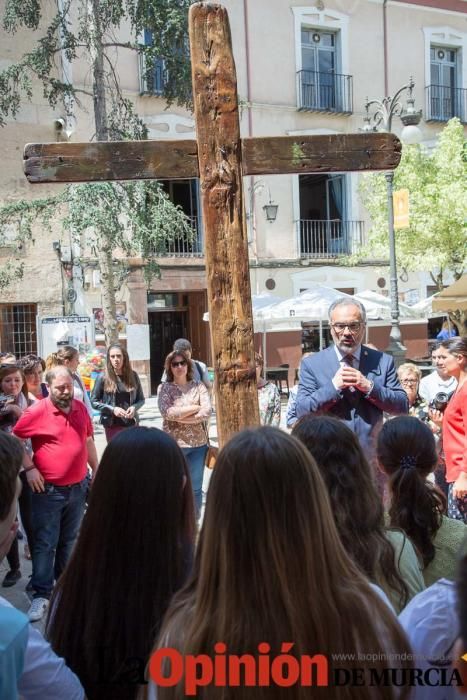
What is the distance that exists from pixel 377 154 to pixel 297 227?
1674 centimetres

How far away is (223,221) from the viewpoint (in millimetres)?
2854

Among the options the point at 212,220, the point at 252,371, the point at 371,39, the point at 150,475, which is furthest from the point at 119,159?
the point at 371,39

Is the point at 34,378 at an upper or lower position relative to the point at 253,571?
lower

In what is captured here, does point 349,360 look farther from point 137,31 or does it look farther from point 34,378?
point 137,31

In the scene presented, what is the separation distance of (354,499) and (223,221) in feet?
4.40

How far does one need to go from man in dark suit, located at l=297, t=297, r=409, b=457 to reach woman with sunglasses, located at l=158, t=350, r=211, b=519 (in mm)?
2213

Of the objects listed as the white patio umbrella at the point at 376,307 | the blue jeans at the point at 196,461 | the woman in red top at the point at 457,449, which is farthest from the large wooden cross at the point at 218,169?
the white patio umbrella at the point at 376,307

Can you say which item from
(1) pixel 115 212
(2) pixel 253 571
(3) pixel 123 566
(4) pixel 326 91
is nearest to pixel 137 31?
(1) pixel 115 212

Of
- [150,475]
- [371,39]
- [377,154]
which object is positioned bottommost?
[150,475]

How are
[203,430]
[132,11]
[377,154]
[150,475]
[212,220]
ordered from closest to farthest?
1. [150,475]
2. [212,220]
3. [377,154]
4. [203,430]
5. [132,11]

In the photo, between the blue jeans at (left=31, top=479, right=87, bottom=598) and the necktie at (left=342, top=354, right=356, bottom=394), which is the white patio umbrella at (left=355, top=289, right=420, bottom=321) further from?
the necktie at (left=342, top=354, right=356, bottom=394)

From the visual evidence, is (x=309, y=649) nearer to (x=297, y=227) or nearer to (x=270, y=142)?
(x=270, y=142)

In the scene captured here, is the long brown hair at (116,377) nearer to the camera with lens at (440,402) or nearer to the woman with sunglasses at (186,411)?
the woman with sunglasses at (186,411)

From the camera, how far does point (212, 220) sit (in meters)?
2.85
